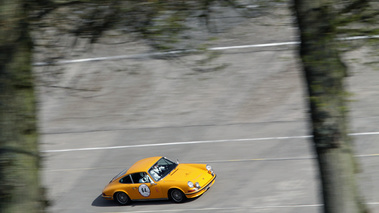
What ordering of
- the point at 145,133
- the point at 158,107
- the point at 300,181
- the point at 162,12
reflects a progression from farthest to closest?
1. the point at 158,107
2. the point at 145,133
3. the point at 300,181
4. the point at 162,12

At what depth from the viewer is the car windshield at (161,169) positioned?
1262cm

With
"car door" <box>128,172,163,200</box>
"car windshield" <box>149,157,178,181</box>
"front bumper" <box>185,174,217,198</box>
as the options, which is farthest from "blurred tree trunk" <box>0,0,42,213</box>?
"car windshield" <box>149,157,178,181</box>

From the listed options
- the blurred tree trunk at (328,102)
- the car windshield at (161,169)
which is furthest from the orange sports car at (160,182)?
the blurred tree trunk at (328,102)

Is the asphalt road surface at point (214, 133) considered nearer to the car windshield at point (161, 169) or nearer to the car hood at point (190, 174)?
the car hood at point (190, 174)

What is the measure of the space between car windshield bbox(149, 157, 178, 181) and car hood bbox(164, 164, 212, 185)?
5.3 inches

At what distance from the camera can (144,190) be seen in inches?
496

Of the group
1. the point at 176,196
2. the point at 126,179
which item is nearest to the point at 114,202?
the point at 126,179

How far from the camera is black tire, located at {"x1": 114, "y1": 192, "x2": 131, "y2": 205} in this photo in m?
12.9

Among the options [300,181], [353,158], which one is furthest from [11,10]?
[300,181]

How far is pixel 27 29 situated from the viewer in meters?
4.50

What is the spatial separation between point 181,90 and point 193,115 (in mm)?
1936

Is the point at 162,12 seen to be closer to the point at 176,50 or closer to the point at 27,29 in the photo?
the point at 176,50

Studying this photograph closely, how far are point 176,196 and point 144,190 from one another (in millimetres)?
919

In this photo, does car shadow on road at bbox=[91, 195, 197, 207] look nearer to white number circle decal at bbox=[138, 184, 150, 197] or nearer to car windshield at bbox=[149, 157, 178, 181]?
white number circle decal at bbox=[138, 184, 150, 197]
